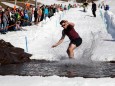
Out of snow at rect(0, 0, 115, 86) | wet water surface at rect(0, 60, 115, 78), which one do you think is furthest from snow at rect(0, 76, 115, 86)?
wet water surface at rect(0, 60, 115, 78)

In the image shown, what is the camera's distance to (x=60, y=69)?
559 inches

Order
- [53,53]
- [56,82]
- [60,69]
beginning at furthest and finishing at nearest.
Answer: [53,53] → [60,69] → [56,82]

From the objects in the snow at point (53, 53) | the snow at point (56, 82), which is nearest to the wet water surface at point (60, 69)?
the snow at point (53, 53)

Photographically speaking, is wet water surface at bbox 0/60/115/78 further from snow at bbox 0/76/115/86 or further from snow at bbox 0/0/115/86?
snow at bbox 0/76/115/86

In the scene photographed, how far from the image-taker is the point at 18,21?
26.9 meters

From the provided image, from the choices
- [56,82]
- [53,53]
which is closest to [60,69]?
[56,82]

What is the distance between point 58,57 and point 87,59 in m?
1.52

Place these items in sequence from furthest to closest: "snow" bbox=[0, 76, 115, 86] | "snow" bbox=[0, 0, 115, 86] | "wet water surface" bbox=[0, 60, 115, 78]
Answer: "wet water surface" bbox=[0, 60, 115, 78] < "snow" bbox=[0, 0, 115, 86] < "snow" bbox=[0, 76, 115, 86]

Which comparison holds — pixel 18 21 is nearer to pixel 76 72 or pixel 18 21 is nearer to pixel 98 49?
pixel 98 49

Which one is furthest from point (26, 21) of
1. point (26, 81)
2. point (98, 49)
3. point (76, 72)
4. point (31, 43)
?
point (26, 81)

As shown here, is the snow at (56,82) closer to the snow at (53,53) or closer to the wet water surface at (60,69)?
the snow at (53,53)

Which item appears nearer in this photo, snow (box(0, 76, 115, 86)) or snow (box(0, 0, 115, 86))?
snow (box(0, 76, 115, 86))

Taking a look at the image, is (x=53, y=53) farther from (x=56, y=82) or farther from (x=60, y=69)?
(x=56, y=82)

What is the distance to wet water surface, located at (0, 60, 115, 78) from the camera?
13102 mm
